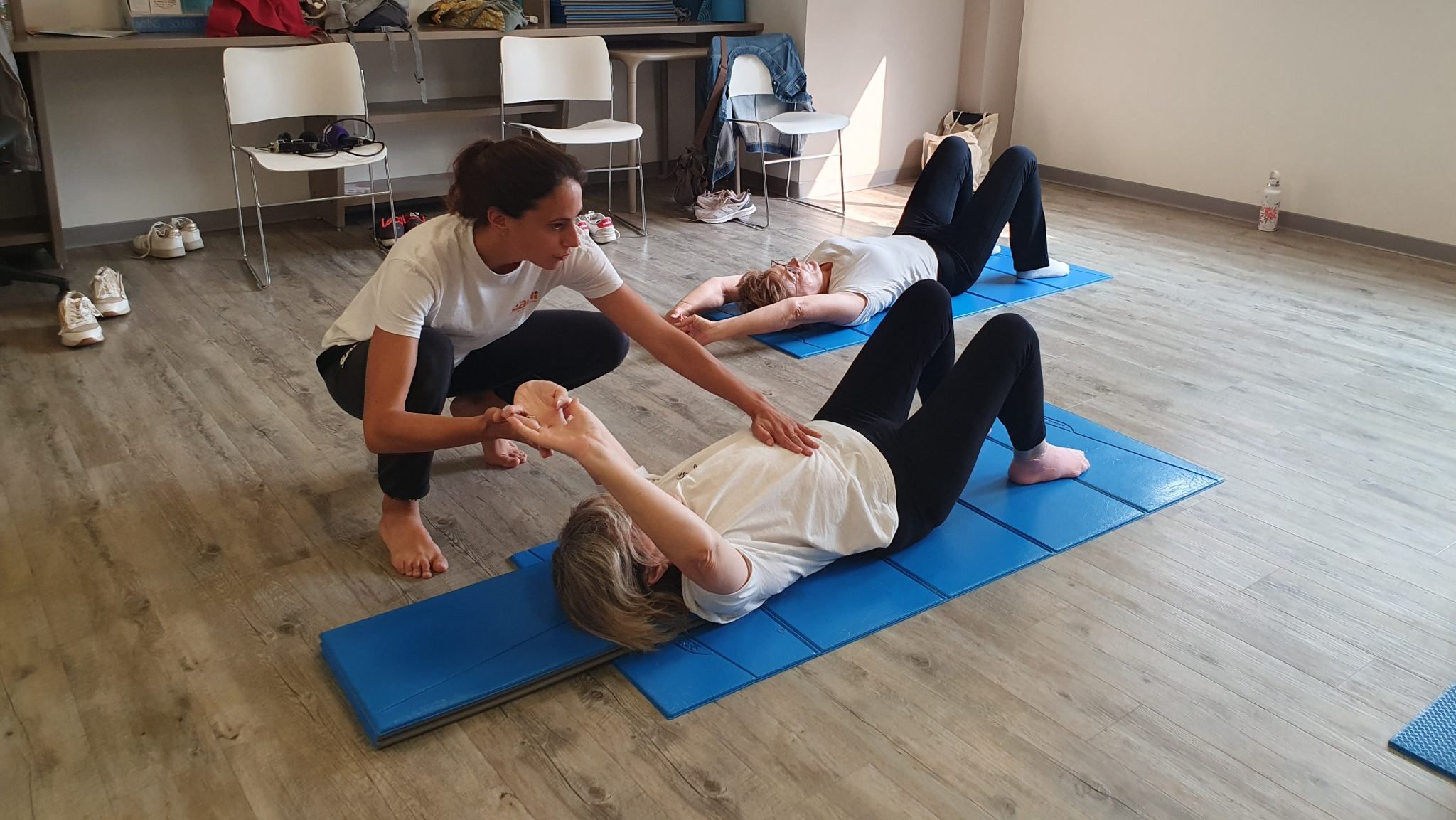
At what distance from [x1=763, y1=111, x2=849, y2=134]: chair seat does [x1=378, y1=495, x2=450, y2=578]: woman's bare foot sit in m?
3.22

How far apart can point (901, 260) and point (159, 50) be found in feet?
9.67

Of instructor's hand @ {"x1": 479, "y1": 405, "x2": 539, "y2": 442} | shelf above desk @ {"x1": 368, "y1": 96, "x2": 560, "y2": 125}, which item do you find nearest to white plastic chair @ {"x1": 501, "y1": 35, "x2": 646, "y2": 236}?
shelf above desk @ {"x1": 368, "y1": 96, "x2": 560, "y2": 125}

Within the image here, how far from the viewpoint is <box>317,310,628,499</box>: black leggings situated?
2.24 meters

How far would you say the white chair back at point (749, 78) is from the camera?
5.19 m

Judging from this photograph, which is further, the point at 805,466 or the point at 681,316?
the point at 681,316

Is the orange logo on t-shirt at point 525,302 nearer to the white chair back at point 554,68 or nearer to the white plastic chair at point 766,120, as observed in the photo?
the white chair back at point 554,68

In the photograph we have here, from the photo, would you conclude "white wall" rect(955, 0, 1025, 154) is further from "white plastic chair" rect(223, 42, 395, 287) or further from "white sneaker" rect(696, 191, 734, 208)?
"white plastic chair" rect(223, 42, 395, 287)

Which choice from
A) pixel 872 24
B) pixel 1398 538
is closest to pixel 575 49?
pixel 872 24

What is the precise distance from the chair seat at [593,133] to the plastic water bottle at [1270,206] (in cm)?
300

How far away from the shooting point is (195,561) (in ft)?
7.57

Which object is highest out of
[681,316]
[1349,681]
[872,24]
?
[872,24]

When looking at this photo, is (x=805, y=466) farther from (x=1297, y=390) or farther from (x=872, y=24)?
(x=872, y=24)

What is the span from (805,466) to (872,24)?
4.29 m

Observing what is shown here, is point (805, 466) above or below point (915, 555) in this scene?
above
